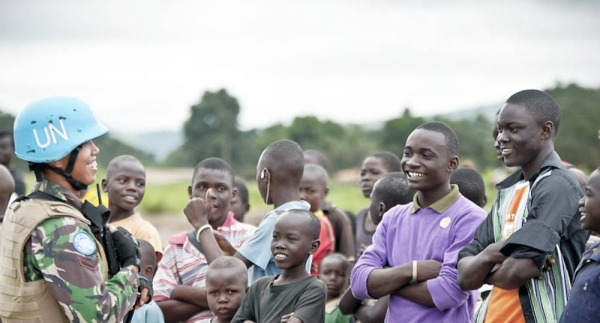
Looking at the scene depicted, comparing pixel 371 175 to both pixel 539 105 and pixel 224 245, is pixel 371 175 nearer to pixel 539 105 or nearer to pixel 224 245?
pixel 224 245

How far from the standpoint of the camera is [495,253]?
4.33m

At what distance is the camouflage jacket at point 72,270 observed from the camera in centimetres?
395

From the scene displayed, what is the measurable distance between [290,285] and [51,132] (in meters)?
1.94

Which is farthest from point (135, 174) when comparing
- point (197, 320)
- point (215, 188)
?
point (197, 320)

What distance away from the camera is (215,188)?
21.7ft

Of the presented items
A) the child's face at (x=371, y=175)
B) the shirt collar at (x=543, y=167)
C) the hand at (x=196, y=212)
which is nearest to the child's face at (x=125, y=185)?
the hand at (x=196, y=212)

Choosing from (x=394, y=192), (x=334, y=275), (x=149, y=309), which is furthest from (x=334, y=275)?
(x=149, y=309)

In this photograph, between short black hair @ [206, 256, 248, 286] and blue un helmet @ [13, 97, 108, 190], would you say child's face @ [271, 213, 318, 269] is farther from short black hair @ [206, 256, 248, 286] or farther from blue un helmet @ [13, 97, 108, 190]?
blue un helmet @ [13, 97, 108, 190]

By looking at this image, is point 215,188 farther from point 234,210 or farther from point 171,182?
point 171,182

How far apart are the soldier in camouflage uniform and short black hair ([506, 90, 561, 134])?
7.91 feet

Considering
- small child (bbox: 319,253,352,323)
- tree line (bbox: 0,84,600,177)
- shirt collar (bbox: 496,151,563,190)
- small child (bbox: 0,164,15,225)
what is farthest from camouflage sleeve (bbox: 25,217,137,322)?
tree line (bbox: 0,84,600,177)

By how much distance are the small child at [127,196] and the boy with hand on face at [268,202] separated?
0.58 m

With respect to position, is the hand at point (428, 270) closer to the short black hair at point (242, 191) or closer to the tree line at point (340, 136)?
the short black hair at point (242, 191)

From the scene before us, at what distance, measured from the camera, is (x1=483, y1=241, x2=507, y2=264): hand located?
432cm
